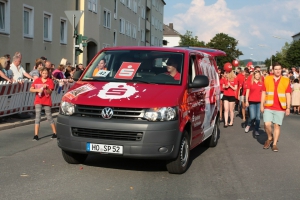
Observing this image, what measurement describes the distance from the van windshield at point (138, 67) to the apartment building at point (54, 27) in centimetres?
1469

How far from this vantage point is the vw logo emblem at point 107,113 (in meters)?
6.85

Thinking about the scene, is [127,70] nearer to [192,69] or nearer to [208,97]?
[192,69]

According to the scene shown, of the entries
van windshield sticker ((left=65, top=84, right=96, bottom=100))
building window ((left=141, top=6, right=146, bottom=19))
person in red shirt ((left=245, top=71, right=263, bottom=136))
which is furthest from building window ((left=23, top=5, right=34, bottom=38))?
building window ((left=141, top=6, right=146, bottom=19))

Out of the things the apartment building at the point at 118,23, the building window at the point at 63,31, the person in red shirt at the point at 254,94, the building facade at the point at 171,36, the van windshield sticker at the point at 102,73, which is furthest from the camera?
the building facade at the point at 171,36

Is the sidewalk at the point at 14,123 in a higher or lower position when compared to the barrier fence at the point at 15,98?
lower

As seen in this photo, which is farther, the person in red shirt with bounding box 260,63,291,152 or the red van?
the person in red shirt with bounding box 260,63,291,152

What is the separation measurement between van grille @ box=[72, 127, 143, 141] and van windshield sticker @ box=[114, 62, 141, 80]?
1269mm

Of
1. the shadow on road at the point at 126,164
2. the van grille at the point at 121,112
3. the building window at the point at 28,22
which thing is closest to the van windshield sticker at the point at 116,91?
the van grille at the point at 121,112

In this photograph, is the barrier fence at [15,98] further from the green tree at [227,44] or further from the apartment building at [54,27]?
the green tree at [227,44]

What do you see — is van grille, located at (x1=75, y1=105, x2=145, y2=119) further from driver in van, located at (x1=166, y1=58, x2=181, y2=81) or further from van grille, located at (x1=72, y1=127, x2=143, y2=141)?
driver in van, located at (x1=166, y1=58, x2=181, y2=81)

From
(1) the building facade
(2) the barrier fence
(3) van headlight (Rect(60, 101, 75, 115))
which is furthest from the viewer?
(1) the building facade

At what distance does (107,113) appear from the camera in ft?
22.5

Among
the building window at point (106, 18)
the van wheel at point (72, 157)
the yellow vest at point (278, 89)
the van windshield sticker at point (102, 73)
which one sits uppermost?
the building window at point (106, 18)

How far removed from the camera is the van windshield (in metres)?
7.83
